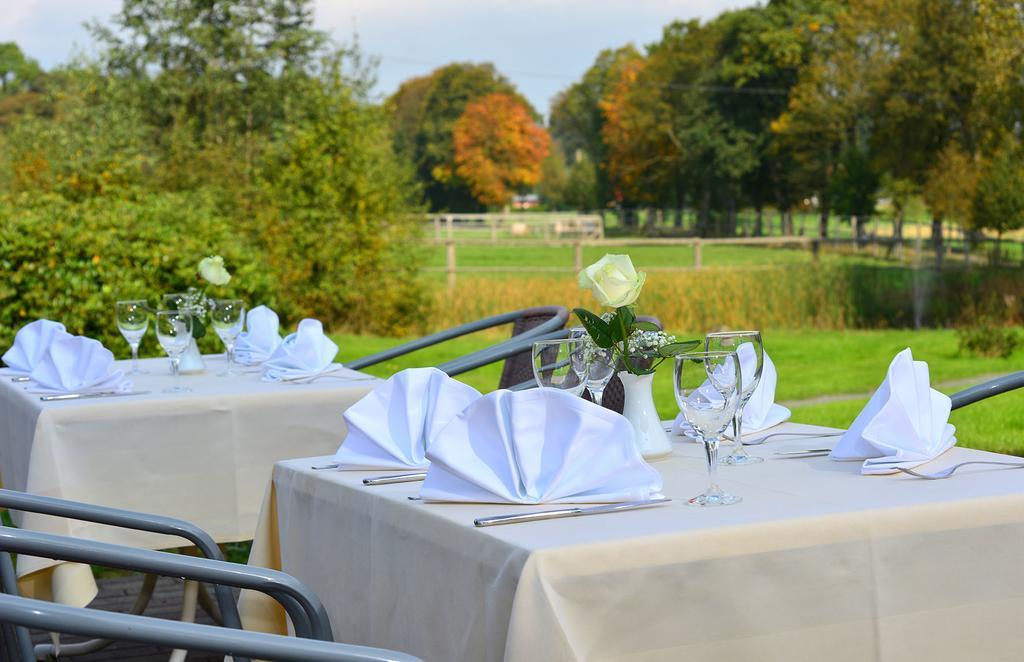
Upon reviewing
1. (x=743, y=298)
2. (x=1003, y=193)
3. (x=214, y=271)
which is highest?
(x=1003, y=193)

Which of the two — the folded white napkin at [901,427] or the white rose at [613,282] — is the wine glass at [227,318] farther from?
the folded white napkin at [901,427]

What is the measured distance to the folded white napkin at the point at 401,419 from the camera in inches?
97.8

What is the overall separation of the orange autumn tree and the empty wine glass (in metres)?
67.6

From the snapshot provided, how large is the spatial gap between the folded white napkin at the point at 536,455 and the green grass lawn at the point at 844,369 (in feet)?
17.6

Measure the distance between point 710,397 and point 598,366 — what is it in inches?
20.1

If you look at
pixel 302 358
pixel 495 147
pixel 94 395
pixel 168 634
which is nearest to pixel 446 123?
pixel 495 147

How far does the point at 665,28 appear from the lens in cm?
6047

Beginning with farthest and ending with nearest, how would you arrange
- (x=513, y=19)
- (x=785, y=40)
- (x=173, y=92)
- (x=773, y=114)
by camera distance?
(x=513, y=19), (x=773, y=114), (x=785, y=40), (x=173, y=92)

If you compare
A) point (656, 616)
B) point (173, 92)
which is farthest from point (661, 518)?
point (173, 92)

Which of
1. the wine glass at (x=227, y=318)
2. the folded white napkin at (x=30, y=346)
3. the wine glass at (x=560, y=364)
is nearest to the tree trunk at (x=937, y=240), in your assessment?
the wine glass at (x=227, y=318)

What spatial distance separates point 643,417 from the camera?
98.0 inches

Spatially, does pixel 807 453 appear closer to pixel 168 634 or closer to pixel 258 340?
pixel 168 634

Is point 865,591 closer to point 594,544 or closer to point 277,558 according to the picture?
point 594,544

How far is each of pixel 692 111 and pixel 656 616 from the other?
2097 inches
